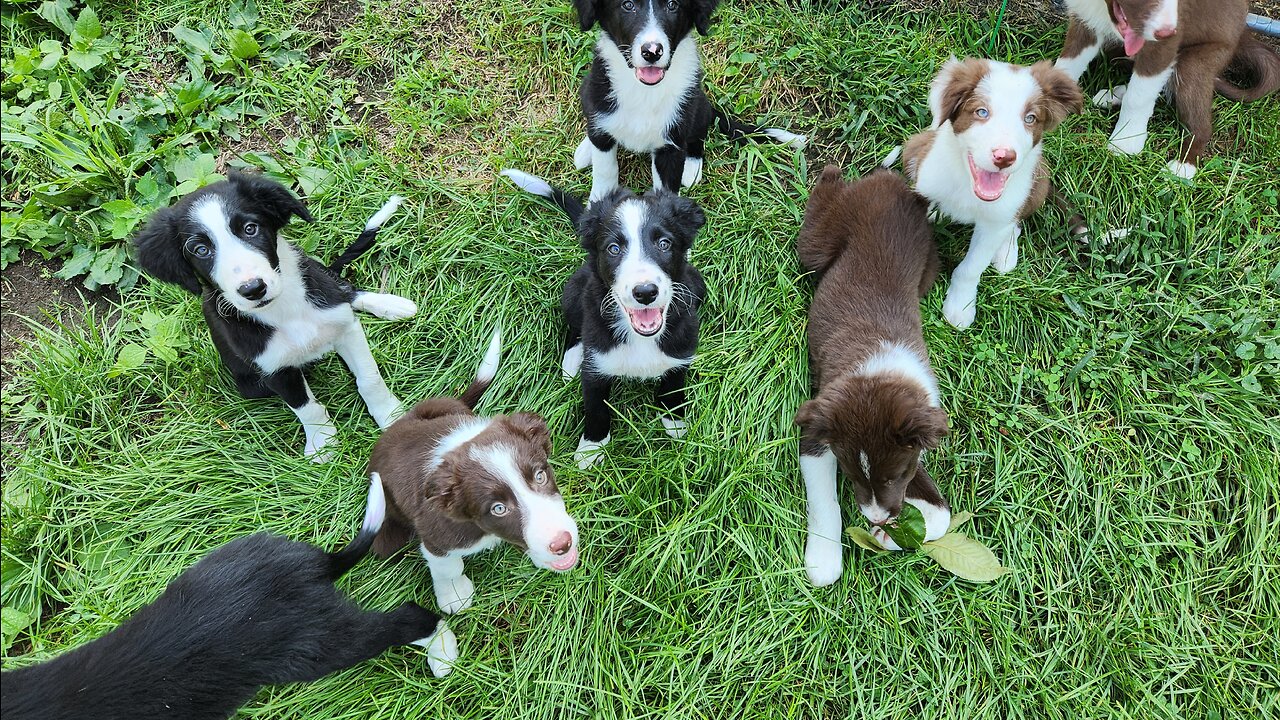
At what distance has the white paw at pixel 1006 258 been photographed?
370 centimetres

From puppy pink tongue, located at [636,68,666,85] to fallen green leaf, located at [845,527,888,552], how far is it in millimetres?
2045

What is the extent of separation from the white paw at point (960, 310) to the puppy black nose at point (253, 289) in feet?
9.59

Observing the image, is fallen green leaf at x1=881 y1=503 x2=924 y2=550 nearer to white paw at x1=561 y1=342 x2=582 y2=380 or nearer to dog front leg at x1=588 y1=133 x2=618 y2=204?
white paw at x1=561 y1=342 x2=582 y2=380

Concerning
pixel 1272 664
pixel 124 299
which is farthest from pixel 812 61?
pixel 124 299

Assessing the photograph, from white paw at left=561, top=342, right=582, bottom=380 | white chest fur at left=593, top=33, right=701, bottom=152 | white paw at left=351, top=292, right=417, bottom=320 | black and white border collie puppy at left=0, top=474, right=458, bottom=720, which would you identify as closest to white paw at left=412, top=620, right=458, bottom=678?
black and white border collie puppy at left=0, top=474, right=458, bottom=720

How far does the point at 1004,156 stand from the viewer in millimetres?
2988

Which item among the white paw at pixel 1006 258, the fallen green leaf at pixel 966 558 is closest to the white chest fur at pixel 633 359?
the fallen green leaf at pixel 966 558

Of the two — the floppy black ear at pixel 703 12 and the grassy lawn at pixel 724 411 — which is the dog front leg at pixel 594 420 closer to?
the grassy lawn at pixel 724 411

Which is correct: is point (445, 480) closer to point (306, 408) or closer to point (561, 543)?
point (561, 543)

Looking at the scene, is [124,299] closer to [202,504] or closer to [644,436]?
[202,504]

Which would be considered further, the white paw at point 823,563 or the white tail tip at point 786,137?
the white tail tip at point 786,137

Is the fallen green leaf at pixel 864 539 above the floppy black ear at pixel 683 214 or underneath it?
underneath

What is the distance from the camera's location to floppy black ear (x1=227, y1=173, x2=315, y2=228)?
9.45ft

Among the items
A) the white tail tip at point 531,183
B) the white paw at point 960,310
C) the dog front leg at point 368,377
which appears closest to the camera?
the dog front leg at point 368,377
